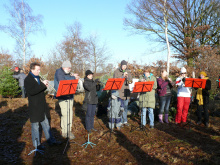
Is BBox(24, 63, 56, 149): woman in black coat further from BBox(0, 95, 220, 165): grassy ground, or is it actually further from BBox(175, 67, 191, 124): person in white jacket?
BBox(175, 67, 191, 124): person in white jacket

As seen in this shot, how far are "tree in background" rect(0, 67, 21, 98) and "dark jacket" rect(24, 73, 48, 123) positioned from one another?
27.3 feet

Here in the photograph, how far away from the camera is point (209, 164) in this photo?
3.76m

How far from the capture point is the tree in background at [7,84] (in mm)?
11484

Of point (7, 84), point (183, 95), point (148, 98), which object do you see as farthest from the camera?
point (7, 84)

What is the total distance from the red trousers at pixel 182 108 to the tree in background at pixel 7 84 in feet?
31.8

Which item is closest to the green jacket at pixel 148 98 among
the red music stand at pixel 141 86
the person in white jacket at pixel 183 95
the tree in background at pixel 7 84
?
the red music stand at pixel 141 86

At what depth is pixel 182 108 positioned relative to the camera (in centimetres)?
675

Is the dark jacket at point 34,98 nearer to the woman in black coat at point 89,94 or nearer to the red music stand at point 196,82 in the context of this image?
the woman in black coat at point 89,94

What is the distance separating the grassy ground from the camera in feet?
13.4

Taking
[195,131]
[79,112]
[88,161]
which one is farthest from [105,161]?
[79,112]

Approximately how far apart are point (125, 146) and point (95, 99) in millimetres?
1666

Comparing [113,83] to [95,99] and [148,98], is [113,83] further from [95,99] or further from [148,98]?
[148,98]

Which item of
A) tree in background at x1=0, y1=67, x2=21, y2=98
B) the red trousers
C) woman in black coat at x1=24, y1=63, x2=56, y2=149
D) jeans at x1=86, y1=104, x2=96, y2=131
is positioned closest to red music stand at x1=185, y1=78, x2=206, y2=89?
the red trousers

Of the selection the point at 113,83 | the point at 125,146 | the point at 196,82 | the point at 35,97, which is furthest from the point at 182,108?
the point at 35,97
